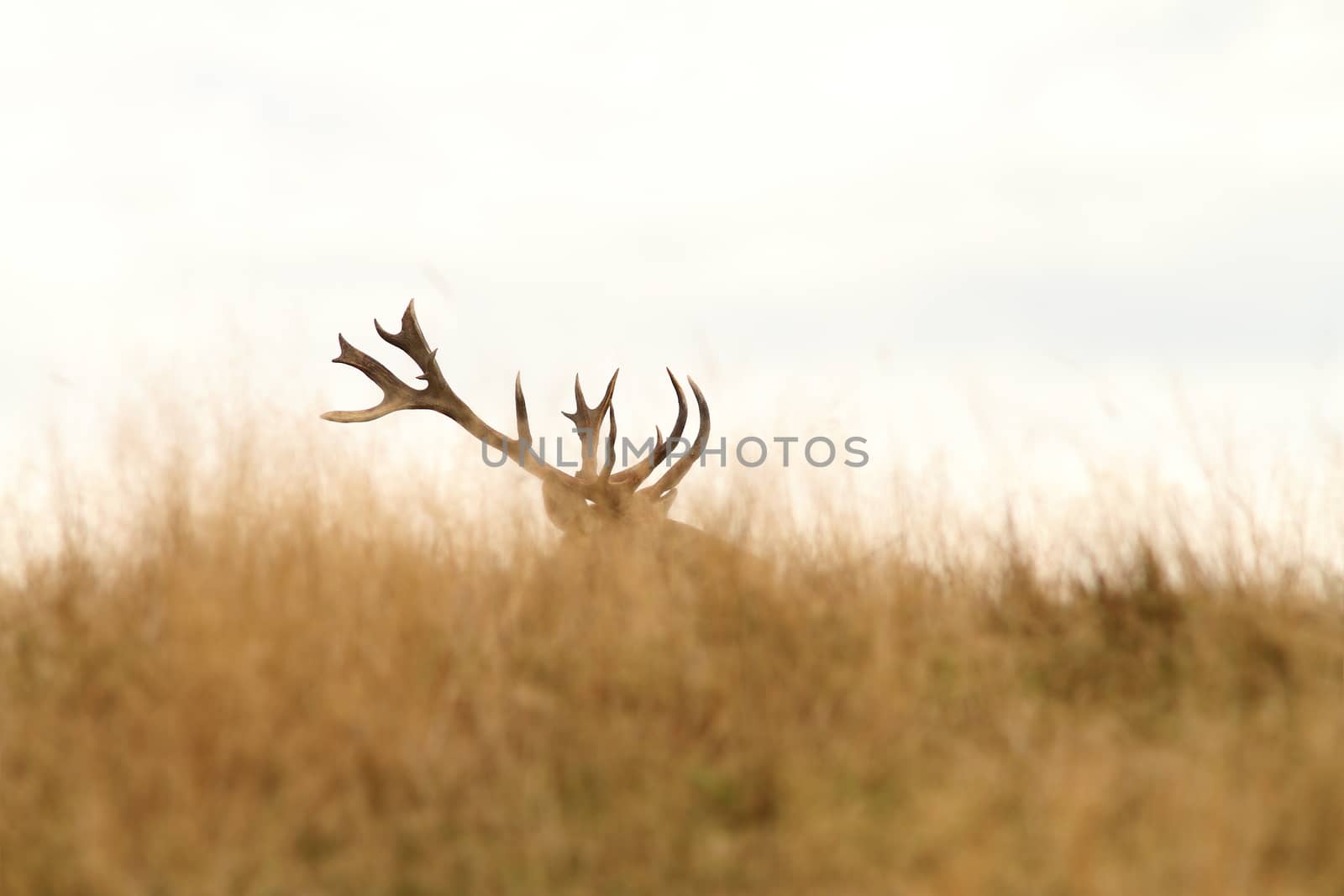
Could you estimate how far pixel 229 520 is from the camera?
450 centimetres

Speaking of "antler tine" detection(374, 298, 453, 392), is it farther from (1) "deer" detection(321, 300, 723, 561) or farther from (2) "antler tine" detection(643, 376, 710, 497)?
(2) "antler tine" detection(643, 376, 710, 497)

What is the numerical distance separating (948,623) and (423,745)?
1968 mm

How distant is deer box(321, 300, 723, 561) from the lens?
7625 millimetres

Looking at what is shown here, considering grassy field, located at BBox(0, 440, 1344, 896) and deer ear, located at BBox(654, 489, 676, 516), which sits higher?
deer ear, located at BBox(654, 489, 676, 516)

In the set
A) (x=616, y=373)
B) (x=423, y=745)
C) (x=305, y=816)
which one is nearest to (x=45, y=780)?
(x=305, y=816)

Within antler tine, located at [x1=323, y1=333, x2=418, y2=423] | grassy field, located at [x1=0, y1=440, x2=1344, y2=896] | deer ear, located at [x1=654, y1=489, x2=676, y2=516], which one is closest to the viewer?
grassy field, located at [x1=0, y1=440, x2=1344, y2=896]

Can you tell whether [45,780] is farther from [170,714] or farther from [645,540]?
[645,540]

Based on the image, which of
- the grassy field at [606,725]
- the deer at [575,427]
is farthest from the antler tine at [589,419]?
the grassy field at [606,725]

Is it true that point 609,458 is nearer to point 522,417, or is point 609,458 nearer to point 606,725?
point 522,417

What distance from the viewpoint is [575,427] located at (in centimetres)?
827

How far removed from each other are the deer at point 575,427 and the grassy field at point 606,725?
2752 millimetres

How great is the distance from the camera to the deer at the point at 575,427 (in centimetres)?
762

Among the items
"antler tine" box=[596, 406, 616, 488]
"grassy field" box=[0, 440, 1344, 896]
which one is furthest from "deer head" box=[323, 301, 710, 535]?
"grassy field" box=[0, 440, 1344, 896]

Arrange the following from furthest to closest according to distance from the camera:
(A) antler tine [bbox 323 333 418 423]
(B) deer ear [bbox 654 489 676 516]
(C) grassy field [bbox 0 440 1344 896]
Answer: (A) antler tine [bbox 323 333 418 423] → (B) deer ear [bbox 654 489 676 516] → (C) grassy field [bbox 0 440 1344 896]
